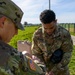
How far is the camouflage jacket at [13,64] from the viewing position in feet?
5.97

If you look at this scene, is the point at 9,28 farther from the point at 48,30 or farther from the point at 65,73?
the point at 65,73

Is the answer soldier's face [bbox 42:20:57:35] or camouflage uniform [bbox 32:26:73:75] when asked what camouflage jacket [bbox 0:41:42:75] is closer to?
soldier's face [bbox 42:20:57:35]

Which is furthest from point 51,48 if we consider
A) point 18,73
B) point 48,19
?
point 18,73

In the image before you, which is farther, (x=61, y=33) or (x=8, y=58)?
(x=61, y=33)

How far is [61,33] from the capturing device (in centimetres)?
400

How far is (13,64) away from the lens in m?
1.87

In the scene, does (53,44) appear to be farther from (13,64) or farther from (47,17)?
(13,64)

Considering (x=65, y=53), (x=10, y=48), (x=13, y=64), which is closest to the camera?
(x=13, y=64)

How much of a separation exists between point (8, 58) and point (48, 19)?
6.80 ft

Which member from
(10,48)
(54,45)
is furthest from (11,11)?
(54,45)

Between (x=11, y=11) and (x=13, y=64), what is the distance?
1.17 ft

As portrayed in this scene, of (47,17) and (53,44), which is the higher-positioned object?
(47,17)

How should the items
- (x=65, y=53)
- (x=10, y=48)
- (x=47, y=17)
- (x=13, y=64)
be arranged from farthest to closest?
(x=65, y=53)
(x=47, y=17)
(x=10, y=48)
(x=13, y=64)

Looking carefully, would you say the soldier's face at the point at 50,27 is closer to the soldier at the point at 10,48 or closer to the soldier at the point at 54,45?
the soldier at the point at 54,45
